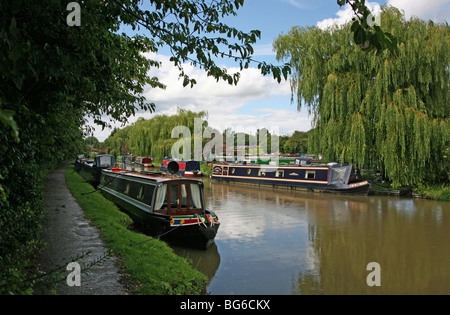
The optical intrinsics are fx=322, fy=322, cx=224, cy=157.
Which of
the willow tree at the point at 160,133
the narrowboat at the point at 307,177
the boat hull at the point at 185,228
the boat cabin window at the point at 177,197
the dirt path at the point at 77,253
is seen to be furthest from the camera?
the willow tree at the point at 160,133

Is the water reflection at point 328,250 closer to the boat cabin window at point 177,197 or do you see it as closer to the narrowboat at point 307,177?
the boat cabin window at point 177,197

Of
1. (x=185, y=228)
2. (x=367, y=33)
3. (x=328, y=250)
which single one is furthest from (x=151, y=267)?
(x=328, y=250)

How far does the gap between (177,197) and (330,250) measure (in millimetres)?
4597

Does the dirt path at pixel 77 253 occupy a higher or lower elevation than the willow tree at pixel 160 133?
lower

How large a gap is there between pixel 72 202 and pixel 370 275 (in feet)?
34.7

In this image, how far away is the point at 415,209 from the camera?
14797 mm

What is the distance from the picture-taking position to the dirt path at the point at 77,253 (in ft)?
15.0

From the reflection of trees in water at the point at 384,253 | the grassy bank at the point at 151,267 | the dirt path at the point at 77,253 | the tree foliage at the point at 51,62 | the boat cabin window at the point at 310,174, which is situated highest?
the tree foliage at the point at 51,62

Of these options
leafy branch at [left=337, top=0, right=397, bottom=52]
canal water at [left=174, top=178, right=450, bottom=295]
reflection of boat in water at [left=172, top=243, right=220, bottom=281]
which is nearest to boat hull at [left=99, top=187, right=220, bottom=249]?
reflection of boat in water at [left=172, top=243, right=220, bottom=281]

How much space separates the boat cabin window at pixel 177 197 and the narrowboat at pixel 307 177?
12984 mm

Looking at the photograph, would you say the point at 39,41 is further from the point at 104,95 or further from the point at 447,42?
the point at 447,42

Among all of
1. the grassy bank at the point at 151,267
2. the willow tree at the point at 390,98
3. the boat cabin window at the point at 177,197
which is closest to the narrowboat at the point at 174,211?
the boat cabin window at the point at 177,197

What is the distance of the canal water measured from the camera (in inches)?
266

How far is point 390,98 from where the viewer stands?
Result: 1711cm
